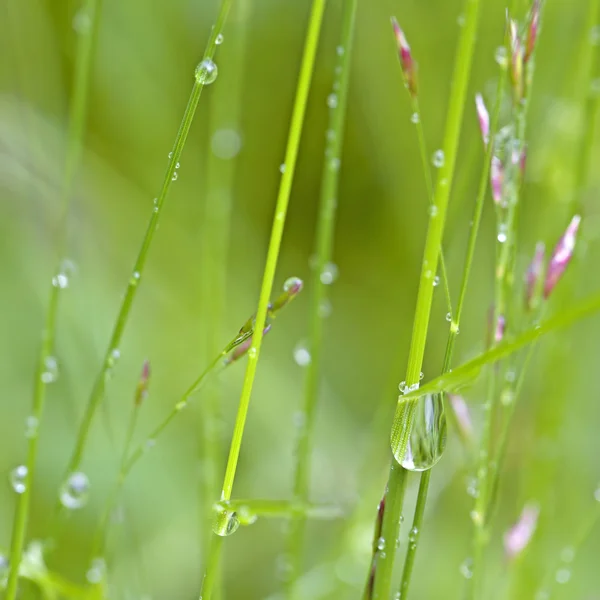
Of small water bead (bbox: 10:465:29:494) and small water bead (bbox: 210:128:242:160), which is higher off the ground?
small water bead (bbox: 210:128:242:160)

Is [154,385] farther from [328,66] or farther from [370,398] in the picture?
[328,66]

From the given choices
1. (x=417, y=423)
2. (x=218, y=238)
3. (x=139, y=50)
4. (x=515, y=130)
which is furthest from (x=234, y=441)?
(x=139, y=50)

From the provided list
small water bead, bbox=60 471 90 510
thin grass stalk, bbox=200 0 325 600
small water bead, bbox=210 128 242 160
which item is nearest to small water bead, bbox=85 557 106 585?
small water bead, bbox=60 471 90 510

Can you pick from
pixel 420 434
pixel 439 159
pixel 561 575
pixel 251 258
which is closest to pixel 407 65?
pixel 439 159

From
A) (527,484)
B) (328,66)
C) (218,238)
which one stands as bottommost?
(527,484)

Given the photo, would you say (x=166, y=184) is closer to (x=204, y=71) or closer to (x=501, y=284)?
(x=204, y=71)

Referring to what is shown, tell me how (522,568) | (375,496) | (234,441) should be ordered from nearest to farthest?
1. (234,441)
2. (522,568)
3. (375,496)

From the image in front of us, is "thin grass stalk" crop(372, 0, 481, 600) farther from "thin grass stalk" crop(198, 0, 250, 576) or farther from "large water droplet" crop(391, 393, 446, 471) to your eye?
"thin grass stalk" crop(198, 0, 250, 576)
